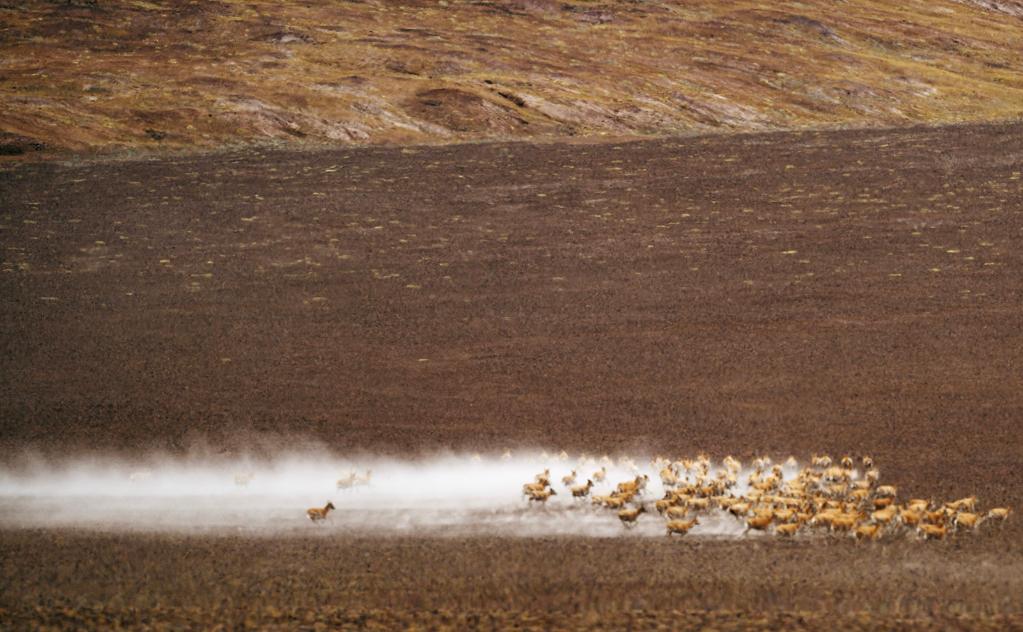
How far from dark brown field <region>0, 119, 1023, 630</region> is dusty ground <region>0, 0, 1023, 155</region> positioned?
680 centimetres

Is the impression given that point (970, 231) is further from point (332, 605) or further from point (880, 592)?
point (332, 605)

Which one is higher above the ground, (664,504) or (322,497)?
(322,497)

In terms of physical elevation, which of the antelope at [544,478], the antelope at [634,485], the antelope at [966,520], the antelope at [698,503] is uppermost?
the antelope at [544,478]

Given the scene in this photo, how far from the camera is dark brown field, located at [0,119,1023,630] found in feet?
55.2

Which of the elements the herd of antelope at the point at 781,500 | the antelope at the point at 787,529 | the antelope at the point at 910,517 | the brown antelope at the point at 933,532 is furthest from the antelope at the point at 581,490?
the brown antelope at the point at 933,532

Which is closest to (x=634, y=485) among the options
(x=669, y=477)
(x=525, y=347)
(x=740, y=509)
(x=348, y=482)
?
(x=669, y=477)

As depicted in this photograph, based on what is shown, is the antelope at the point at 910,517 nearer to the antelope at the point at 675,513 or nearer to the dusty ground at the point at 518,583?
the dusty ground at the point at 518,583

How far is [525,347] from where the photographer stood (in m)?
29.0

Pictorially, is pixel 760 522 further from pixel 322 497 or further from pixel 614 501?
pixel 322 497

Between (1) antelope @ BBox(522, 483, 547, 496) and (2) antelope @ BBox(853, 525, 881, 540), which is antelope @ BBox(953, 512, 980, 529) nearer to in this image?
(2) antelope @ BBox(853, 525, 881, 540)

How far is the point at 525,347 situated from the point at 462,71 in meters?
43.4

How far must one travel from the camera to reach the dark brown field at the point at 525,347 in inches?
663

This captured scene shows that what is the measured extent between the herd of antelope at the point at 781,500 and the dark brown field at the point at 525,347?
0.42 meters

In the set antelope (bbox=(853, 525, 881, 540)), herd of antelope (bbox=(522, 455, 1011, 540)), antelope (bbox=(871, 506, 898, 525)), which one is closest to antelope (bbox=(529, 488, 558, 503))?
herd of antelope (bbox=(522, 455, 1011, 540))
